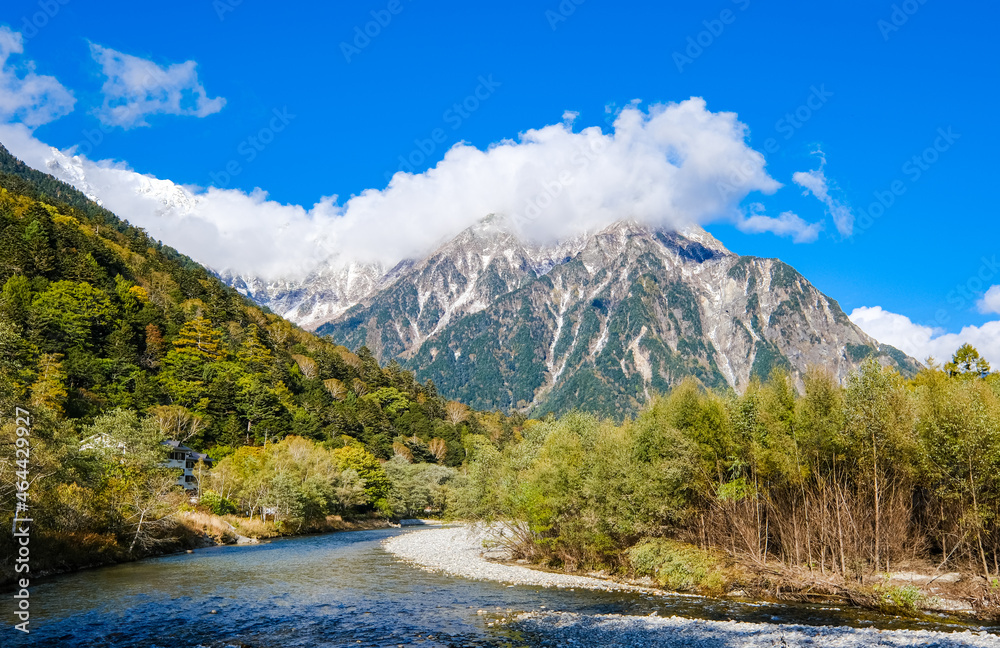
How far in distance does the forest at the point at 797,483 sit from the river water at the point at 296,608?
487 centimetres

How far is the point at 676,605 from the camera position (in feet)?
95.2

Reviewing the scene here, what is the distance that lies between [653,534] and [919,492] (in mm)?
14755

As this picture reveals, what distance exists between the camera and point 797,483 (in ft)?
105

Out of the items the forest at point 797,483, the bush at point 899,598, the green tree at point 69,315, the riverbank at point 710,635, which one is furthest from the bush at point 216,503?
the bush at point 899,598

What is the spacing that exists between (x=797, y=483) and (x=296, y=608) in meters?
27.5

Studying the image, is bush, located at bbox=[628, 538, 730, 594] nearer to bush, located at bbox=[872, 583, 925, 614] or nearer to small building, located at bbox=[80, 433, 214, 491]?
bush, located at bbox=[872, 583, 925, 614]

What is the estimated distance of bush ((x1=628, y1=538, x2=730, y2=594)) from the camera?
32188 mm

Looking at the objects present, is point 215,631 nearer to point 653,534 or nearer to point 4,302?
point 653,534

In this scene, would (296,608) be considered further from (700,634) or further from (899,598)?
(899,598)

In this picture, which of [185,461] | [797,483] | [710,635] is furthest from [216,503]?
[797,483]

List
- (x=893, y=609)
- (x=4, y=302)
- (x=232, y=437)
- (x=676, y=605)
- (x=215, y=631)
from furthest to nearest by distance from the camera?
(x=232, y=437) < (x=4, y=302) < (x=676, y=605) < (x=893, y=609) < (x=215, y=631)

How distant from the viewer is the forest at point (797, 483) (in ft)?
91.2

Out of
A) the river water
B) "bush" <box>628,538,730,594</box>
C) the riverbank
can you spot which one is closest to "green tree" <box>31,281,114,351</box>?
the river water

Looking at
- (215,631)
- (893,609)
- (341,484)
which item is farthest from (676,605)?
(341,484)
